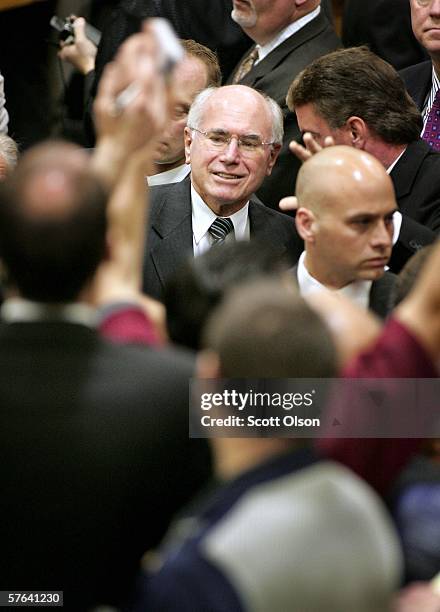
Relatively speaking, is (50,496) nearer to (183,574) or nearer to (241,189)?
(183,574)

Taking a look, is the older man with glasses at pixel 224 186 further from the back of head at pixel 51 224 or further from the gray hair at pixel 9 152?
the back of head at pixel 51 224

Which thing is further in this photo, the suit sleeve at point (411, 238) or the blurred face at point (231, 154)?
the blurred face at point (231, 154)

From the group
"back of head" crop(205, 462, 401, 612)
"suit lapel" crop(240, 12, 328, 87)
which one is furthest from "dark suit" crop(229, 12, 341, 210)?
"back of head" crop(205, 462, 401, 612)

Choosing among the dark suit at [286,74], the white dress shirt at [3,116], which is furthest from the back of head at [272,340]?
the white dress shirt at [3,116]

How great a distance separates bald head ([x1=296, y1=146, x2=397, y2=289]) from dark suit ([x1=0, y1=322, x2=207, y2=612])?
1.22 m

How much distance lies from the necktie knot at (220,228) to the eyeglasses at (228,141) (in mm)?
203

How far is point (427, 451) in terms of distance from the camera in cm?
193

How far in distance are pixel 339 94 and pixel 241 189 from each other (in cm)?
39

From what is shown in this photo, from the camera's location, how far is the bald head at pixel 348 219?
2838 millimetres

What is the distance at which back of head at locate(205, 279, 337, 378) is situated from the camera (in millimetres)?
1408

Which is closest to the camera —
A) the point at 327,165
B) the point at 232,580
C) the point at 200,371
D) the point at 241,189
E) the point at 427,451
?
the point at 232,580

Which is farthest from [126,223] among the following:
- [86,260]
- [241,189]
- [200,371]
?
[241,189]

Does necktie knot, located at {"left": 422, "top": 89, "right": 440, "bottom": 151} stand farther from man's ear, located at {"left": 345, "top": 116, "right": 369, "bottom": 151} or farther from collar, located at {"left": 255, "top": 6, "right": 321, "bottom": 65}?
collar, located at {"left": 255, "top": 6, "right": 321, "bottom": 65}

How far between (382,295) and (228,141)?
85cm
